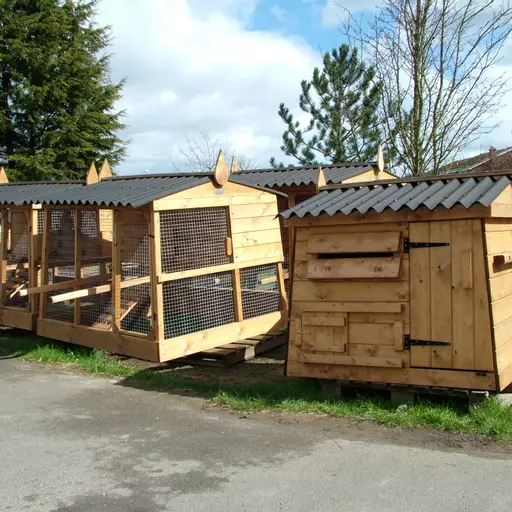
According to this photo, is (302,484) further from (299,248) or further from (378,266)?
(299,248)

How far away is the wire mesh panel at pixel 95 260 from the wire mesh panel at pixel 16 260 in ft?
4.56

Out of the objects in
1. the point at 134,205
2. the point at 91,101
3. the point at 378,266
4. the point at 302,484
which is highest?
the point at 91,101

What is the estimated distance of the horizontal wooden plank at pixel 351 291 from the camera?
234 inches

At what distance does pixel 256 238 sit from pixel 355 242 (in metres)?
2.72

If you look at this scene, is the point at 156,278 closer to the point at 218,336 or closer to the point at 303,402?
the point at 218,336

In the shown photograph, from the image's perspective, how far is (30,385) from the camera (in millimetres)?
7352

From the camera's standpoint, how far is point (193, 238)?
780 centimetres

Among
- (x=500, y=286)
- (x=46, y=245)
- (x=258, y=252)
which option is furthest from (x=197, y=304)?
(x=500, y=286)

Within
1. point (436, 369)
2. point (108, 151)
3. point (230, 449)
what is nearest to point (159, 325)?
point (230, 449)

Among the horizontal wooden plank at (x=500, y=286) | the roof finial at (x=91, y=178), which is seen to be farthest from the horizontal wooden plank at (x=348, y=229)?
the roof finial at (x=91, y=178)

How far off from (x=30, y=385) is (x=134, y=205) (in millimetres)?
2493

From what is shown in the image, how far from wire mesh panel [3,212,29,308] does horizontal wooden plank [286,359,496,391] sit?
5209 millimetres

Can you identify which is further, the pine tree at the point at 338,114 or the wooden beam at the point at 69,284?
the pine tree at the point at 338,114

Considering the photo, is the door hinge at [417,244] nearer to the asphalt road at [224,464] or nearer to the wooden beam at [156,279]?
the asphalt road at [224,464]
